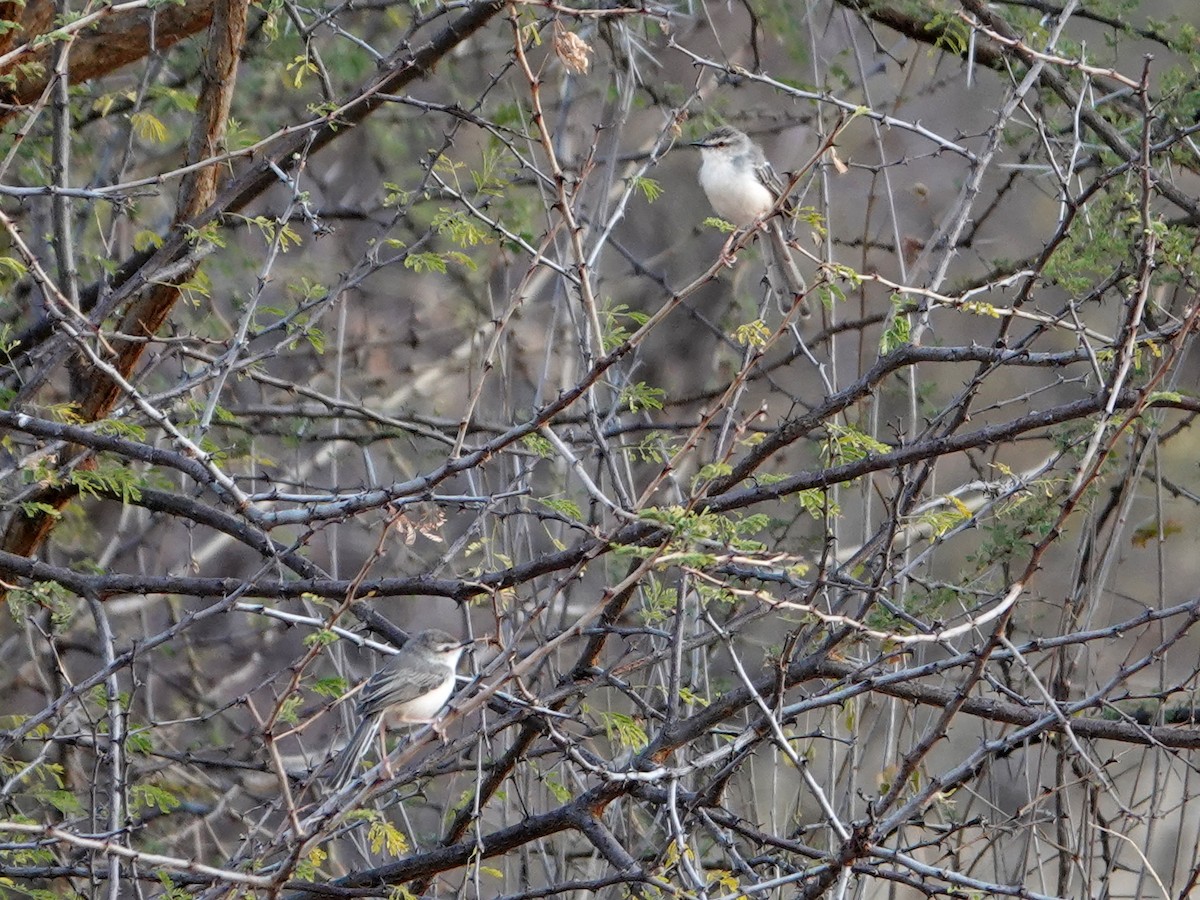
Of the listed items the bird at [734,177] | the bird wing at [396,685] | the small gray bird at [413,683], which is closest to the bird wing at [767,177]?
the bird at [734,177]

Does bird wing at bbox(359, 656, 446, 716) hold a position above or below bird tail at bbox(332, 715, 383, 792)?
above

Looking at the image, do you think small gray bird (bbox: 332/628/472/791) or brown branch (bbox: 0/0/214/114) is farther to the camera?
brown branch (bbox: 0/0/214/114)

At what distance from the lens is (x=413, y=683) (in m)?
4.64

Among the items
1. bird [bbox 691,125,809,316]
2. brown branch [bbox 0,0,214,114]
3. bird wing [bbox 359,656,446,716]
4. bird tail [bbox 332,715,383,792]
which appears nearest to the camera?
bird tail [bbox 332,715,383,792]

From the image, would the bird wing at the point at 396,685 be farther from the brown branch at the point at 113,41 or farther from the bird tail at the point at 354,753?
the brown branch at the point at 113,41

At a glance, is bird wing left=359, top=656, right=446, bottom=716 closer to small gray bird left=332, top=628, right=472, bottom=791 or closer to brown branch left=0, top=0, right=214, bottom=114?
small gray bird left=332, top=628, right=472, bottom=791

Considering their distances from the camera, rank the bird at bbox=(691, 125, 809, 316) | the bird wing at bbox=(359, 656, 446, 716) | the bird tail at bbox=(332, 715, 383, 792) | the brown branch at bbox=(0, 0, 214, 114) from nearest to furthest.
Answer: the bird tail at bbox=(332, 715, 383, 792) < the bird wing at bbox=(359, 656, 446, 716) < the brown branch at bbox=(0, 0, 214, 114) < the bird at bbox=(691, 125, 809, 316)

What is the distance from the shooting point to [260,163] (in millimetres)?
4691

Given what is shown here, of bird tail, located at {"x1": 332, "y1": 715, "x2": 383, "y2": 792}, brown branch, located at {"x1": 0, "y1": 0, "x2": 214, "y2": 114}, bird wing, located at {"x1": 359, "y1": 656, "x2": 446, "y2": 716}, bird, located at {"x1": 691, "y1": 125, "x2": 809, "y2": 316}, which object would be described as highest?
bird, located at {"x1": 691, "y1": 125, "x2": 809, "y2": 316}

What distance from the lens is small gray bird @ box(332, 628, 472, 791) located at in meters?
4.50

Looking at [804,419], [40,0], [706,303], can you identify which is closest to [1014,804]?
[804,419]

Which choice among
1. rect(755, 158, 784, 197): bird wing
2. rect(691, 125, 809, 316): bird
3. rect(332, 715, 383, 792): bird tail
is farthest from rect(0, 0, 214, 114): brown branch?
rect(755, 158, 784, 197): bird wing

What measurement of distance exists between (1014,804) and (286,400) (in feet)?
17.8

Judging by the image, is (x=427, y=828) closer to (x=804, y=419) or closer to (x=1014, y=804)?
(x=1014, y=804)
